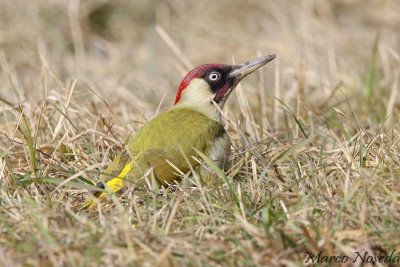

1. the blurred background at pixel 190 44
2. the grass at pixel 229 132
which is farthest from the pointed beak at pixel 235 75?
the blurred background at pixel 190 44

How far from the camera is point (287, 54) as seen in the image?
19.3ft

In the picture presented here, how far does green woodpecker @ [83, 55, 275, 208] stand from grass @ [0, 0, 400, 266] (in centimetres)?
7

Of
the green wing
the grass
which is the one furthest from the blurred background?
the green wing

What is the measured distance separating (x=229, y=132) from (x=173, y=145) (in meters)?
0.79

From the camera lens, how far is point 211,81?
399 centimetres

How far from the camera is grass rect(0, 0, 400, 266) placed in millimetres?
2633

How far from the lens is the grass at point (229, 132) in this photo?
8.64 feet

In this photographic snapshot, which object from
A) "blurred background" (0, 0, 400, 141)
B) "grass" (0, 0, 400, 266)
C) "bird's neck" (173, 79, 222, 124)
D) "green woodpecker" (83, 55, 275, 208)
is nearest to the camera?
"grass" (0, 0, 400, 266)

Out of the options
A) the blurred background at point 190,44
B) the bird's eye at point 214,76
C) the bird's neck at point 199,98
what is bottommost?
the blurred background at point 190,44

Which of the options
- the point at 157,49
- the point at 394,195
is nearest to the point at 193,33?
the point at 157,49

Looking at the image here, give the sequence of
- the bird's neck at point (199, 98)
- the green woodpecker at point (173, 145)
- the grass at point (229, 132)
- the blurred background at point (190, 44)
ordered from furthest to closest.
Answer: the blurred background at point (190, 44)
the bird's neck at point (199, 98)
the green woodpecker at point (173, 145)
the grass at point (229, 132)

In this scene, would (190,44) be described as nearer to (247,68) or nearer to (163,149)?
(247,68)

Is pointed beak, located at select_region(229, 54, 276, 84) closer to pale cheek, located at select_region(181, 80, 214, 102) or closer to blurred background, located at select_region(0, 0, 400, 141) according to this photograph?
pale cheek, located at select_region(181, 80, 214, 102)

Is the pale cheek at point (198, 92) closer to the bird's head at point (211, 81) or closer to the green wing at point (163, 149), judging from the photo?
the bird's head at point (211, 81)
